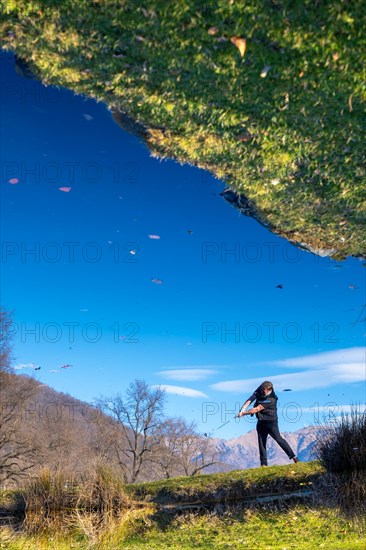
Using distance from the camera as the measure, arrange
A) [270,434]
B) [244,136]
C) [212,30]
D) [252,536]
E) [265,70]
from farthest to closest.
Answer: [270,434], [252,536], [244,136], [265,70], [212,30]

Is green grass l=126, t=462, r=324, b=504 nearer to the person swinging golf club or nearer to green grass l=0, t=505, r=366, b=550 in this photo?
green grass l=0, t=505, r=366, b=550

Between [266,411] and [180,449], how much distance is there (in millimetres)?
40879

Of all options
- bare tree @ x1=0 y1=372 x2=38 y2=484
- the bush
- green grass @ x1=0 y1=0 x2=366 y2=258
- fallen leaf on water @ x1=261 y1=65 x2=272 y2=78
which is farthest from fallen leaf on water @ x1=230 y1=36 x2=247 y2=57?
bare tree @ x1=0 y1=372 x2=38 y2=484

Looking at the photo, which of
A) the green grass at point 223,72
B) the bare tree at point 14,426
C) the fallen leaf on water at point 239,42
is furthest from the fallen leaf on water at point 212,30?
the bare tree at point 14,426

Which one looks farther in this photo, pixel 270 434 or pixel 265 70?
pixel 270 434

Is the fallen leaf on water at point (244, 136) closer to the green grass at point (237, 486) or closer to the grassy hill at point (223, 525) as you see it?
the grassy hill at point (223, 525)

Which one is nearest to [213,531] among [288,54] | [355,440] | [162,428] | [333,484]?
[333,484]

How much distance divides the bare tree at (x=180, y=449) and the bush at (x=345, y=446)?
37.2 meters

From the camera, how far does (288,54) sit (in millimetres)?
5203

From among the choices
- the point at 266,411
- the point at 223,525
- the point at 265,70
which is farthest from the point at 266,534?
the point at 265,70

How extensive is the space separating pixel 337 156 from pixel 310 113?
4.11 feet

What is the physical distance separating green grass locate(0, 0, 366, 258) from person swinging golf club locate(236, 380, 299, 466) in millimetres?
4766

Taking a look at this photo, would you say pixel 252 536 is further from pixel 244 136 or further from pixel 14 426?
pixel 14 426

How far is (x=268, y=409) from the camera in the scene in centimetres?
1040
